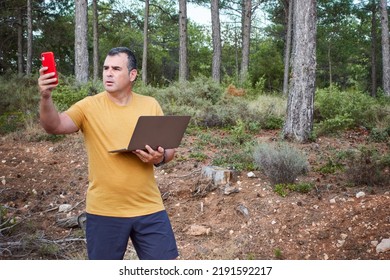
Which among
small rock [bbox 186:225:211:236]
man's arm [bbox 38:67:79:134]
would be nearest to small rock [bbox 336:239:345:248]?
small rock [bbox 186:225:211:236]

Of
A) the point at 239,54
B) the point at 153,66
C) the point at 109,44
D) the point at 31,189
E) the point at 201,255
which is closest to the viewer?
the point at 201,255

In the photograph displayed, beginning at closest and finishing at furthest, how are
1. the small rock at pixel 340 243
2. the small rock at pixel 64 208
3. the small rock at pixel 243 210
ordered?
the small rock at pixel 340 243, the small rock at pixel 243 210, the small rock at pixel 64 208

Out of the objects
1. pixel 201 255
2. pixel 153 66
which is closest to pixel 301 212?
pixel 201 255

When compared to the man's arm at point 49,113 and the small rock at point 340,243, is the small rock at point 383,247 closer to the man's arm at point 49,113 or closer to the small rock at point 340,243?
the small rock at point 340,243

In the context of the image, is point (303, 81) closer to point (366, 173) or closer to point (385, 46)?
point (366, 173)

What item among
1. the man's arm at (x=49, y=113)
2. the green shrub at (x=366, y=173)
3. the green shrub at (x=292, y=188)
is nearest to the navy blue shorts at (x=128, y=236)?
the man's arm at (x=49, y=113)

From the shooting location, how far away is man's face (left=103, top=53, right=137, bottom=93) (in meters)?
2.71

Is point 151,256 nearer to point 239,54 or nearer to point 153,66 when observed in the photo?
point 153,66

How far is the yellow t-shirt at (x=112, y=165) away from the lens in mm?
2621

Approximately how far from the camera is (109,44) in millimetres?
25547

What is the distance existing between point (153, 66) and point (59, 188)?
72.7 feet

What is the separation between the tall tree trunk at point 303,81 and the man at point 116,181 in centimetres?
604

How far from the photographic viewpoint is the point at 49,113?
2408 millimetres

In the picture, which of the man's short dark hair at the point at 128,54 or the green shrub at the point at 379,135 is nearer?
the man's short dark hair at the point at 128,54
